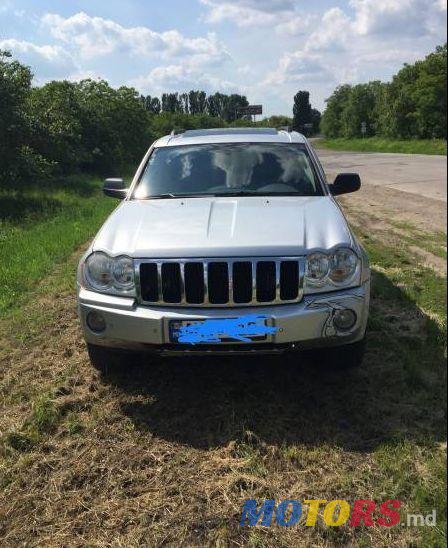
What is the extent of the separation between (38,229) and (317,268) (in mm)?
7606

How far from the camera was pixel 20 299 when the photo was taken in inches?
222

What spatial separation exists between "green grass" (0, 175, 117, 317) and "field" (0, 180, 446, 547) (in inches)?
59.7

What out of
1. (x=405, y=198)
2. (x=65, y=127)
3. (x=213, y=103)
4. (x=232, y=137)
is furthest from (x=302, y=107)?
(x=232, y=137)

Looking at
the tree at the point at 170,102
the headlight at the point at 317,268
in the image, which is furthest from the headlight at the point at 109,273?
the tree at the point at 170,102

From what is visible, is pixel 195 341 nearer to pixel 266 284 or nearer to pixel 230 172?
pixel 266 284

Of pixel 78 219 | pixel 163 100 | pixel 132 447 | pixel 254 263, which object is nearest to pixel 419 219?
pixel 78 219

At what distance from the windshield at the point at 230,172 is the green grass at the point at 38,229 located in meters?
2.12

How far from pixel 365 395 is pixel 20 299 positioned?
3.80 m

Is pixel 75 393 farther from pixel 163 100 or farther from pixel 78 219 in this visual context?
pixel 163 100

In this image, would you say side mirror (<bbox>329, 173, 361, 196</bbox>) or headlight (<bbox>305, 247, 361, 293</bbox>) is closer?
headlight (<bbox>305, 247, 361, 293</bbox>)

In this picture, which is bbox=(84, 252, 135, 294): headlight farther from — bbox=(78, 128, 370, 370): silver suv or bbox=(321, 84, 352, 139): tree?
bbox=(321, 84, 352, 139): tree

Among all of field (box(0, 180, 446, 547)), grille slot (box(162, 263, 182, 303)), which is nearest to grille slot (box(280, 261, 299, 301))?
grille slot (box(162, 263, 182, 303))

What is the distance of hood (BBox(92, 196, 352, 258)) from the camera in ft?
10.3

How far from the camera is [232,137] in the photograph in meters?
4.96
